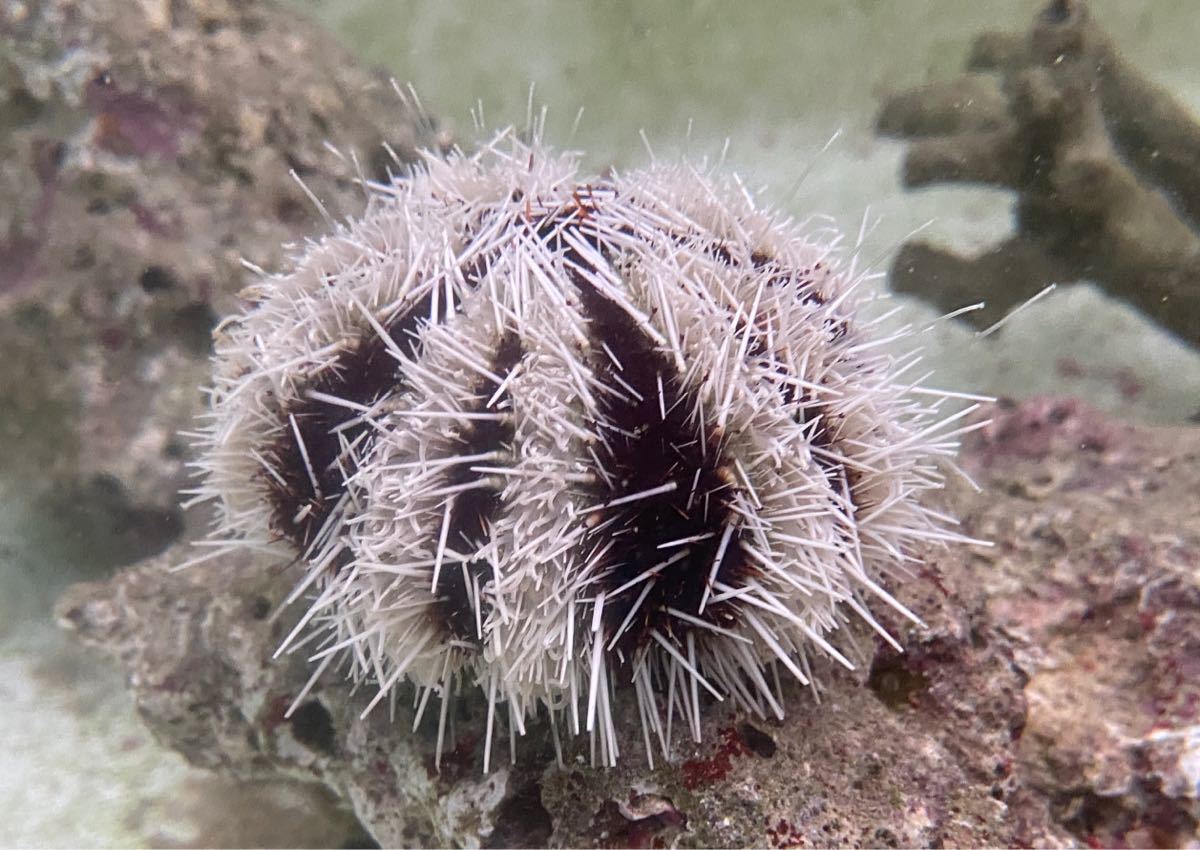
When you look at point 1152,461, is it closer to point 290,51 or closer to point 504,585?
point 504,585

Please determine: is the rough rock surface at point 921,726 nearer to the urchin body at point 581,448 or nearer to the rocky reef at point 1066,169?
the urchin body at point 581,448

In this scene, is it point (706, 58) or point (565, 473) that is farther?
point (706, 58)

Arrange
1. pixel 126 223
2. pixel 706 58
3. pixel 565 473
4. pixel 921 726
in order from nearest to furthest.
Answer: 1. pixel 565 473
2. pixel 921 726
3. pixel 126 223
4. pixel 706 58

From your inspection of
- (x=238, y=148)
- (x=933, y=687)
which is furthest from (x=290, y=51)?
(x=933, y=687)

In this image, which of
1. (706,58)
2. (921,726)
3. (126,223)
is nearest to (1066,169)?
(921,726)

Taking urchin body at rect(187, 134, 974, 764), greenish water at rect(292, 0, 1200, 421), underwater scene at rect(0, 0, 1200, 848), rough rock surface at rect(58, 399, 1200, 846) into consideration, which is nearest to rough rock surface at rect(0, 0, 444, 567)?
underwater scene at rect(0, 0, 1200, 848)

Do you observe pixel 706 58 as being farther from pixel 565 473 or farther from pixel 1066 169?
pixel 565 473

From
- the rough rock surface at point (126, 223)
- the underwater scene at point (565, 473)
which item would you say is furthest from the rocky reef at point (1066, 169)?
the rough rock surface at point (126, 223)
